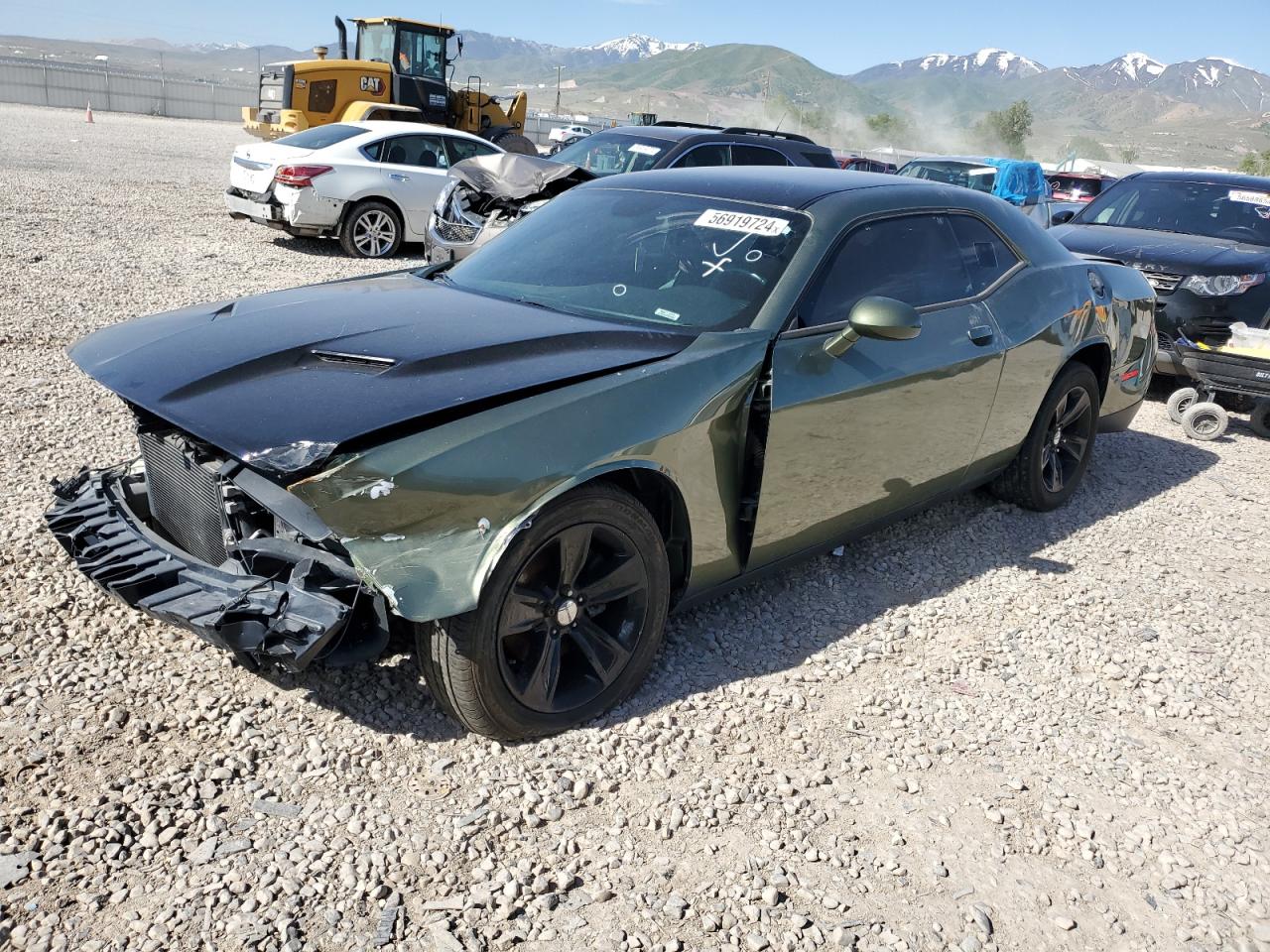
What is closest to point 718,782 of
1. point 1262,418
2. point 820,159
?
point 1262,418

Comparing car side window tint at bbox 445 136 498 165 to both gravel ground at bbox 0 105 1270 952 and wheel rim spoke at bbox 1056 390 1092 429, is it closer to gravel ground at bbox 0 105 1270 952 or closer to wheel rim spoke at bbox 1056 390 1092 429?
gravel ground at bbox 0 105 1270 952

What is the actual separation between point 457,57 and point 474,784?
20016mm

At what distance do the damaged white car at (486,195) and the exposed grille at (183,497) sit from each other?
5.57 m

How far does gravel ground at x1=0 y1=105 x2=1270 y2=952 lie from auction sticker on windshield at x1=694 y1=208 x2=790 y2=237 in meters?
1.44

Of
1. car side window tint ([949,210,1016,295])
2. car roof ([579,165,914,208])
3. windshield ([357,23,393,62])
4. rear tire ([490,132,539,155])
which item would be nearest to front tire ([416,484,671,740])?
car roof ([579,165,914,208])

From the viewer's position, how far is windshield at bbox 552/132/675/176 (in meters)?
10.9

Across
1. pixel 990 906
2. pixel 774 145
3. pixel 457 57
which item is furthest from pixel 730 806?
pixel 457 57

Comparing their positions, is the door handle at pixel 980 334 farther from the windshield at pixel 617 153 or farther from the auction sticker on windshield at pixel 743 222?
the windshield at pixel 617 153

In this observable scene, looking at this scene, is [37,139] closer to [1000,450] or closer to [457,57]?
[457,57]

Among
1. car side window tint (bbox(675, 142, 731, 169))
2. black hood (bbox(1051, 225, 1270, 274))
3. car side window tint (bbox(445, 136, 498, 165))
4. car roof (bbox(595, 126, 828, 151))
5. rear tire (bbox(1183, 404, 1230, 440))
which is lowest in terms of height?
rear tire (bbox(1183, 404, 1230, 440))

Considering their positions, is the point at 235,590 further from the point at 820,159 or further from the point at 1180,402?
the point at 820,159

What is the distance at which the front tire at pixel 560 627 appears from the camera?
2744 mm

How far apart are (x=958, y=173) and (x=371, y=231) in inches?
365

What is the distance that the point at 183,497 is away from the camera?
3.12m
